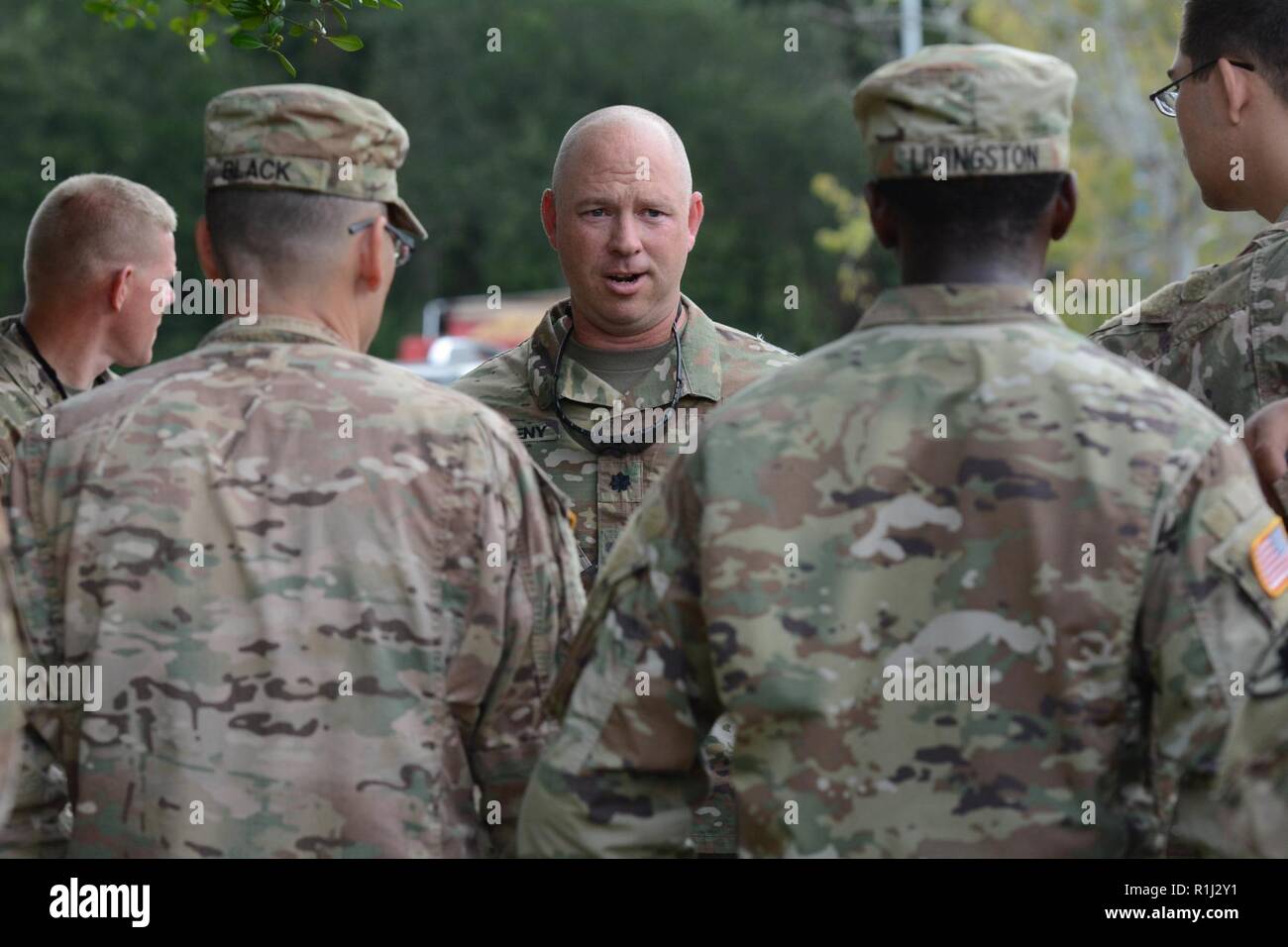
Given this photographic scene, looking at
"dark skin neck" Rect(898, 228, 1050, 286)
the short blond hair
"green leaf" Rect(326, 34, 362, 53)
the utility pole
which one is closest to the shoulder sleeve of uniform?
"dark skin neck" Rect(898, 228, 1050, 286)

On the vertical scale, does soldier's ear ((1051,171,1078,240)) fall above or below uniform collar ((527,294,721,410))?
below

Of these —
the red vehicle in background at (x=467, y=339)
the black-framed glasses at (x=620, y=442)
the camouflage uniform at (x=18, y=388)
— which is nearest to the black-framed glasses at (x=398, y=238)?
the black-framed glasses at (x=620, y=442)

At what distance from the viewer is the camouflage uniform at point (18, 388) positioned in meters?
4.84

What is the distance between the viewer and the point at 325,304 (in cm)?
330

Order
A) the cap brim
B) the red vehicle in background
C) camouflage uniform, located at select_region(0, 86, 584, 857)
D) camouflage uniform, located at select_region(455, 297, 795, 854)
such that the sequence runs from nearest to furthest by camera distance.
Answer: camouflage uniform, located at select_region(0, 86, 584, 857)
the cap brim
camouflage uniform, located at select_region(455, 297, 795, 854)
the red vehicle in background

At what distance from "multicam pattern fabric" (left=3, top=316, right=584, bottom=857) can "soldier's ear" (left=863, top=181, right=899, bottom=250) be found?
2.46 feet

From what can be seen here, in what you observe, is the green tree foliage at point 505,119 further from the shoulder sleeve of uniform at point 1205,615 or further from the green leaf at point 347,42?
the shoulder sleeve of uniform at point 1205,615

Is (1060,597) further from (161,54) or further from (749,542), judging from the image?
(161,54)

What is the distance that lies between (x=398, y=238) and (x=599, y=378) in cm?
139

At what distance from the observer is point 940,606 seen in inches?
111

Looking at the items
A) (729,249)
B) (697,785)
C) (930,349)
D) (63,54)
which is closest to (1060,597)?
(930,349)

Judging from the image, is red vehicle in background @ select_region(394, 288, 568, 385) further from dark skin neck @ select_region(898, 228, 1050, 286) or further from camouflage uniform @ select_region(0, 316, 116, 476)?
dark skin neck @ select_region(898, 228, 1050, 286)

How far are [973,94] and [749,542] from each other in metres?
0.77

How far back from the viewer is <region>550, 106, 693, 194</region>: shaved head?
191 inches
